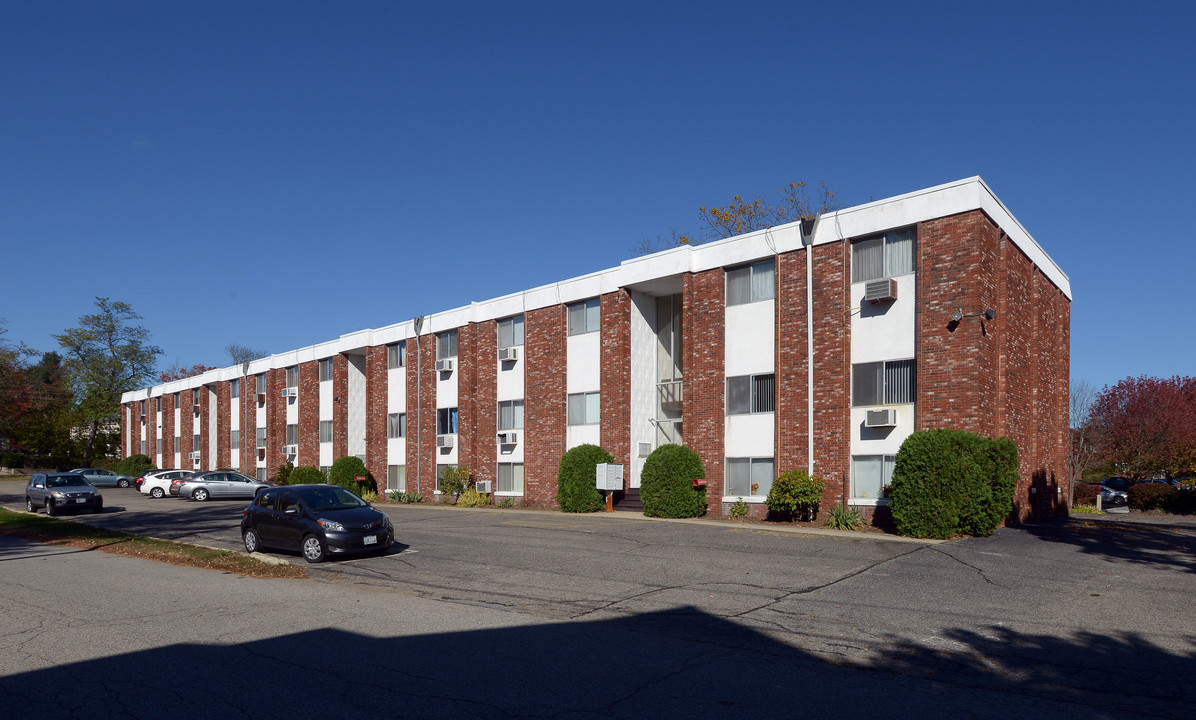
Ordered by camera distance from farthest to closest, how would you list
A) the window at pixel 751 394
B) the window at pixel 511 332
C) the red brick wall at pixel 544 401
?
1. the window at pixel 511 332
2. the red brick wall at pixel 544 401
3. the window at pixel 751 394

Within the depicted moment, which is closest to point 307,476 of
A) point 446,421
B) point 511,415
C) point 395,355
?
point 395,355

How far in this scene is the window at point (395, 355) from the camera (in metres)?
39.6

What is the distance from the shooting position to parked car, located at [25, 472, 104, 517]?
3064 centimetres

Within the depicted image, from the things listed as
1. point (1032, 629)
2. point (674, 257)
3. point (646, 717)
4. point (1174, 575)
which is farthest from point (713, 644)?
point (674, 257)

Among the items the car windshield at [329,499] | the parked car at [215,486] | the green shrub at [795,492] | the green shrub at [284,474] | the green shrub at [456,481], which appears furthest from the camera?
the green shrub at [284,474]

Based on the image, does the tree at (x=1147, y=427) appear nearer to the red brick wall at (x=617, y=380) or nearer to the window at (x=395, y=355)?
the red brick wall at (x=617, y=380)

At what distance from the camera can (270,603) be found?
38.0 feet

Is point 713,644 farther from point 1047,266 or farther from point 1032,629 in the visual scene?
point 1047,266

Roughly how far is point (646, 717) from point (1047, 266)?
80.2 feet

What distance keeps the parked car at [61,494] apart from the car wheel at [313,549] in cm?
1987

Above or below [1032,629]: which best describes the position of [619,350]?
above

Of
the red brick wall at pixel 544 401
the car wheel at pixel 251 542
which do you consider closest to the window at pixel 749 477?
the red brick wall at pixel 544 401

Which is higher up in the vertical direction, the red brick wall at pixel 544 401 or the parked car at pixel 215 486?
the red brick wall at pixel 544 401

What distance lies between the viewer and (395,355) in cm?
4006
